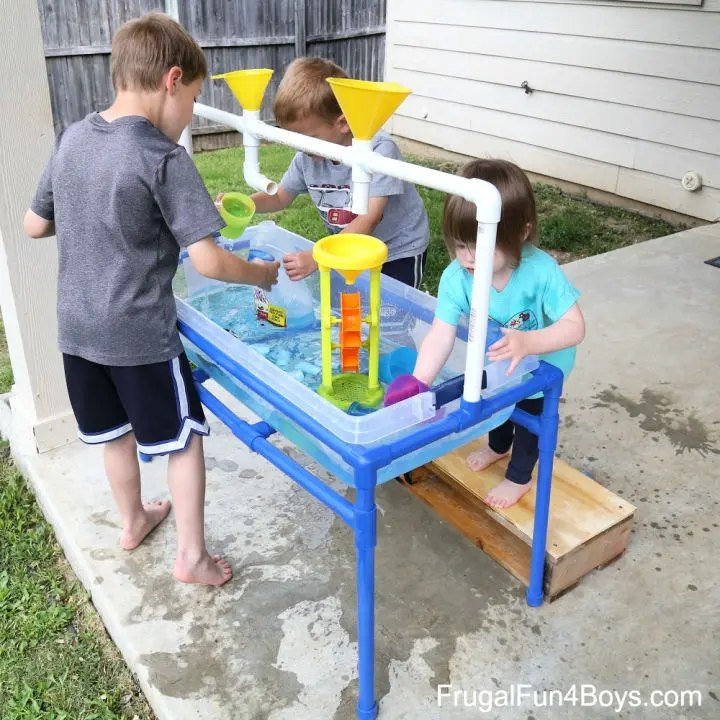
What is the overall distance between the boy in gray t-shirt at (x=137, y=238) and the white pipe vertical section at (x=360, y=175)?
0.32m

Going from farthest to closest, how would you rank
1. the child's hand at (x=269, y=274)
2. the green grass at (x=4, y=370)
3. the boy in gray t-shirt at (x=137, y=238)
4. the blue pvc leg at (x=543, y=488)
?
the green grass at (x=4, y=370) → the child's hand at (x=269, y=274) → the blue pvc leg at (x=543, y=488) → the boy in gray t-shirt at (x=137, y=238)

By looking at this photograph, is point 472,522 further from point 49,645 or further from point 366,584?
point 49,645

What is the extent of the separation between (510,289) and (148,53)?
38.5 inches

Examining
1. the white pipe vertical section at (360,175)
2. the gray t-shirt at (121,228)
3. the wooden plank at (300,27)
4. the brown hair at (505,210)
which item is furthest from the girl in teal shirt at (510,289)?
the wooden plank at (300,27)

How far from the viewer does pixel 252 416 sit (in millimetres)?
2883

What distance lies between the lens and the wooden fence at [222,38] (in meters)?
7.47

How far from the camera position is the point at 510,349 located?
1594mm

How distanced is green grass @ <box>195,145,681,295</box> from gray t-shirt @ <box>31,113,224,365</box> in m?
2.65

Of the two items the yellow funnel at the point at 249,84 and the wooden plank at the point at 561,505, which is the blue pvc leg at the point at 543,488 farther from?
the yellow funnel at the point at 249,84

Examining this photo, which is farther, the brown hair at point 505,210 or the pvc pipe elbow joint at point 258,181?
the pvc pipe elbow joint at point 258,181

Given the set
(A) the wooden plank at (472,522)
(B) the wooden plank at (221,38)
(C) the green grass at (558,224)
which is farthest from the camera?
(B) the wooden plank at (221,38)

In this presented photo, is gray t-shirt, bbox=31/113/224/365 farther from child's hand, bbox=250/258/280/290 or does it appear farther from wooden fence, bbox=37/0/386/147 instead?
wooden fence, bbox=37/0/386/147

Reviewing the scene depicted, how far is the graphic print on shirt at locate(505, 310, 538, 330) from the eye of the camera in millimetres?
1922

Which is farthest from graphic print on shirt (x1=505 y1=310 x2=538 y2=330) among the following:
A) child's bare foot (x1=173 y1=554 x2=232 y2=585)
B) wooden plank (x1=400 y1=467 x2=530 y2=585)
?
child's bare foot (x1=173 y1=554 x2=232 y2=585)
